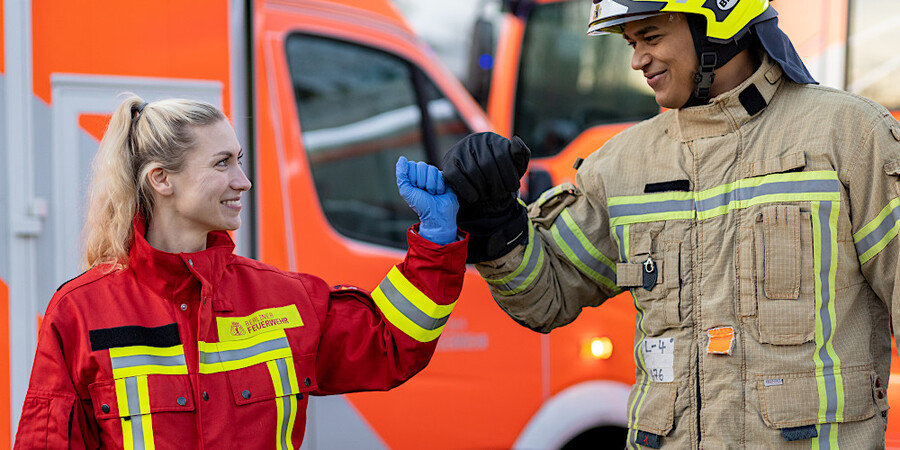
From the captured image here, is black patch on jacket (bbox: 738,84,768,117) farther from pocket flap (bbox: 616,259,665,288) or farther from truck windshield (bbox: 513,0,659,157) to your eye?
truck windshield (bbox: 513,0,659,157)

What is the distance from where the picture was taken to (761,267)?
2059 mm

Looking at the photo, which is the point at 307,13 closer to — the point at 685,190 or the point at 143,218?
the point at 143,218

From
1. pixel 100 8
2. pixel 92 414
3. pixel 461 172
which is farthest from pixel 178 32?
pixel 92 414

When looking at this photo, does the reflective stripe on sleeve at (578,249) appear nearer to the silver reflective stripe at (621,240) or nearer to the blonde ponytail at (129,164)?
the silver reflective stripe at (621,240)

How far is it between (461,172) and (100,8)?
1.31m

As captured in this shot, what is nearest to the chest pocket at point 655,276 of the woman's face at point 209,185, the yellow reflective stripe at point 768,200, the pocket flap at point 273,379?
the yellow reflective stripe at point 768,200

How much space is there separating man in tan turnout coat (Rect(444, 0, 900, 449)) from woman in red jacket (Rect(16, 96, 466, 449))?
29 centimetres

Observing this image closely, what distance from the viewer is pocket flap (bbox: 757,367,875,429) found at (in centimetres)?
198

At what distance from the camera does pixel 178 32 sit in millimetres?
2758

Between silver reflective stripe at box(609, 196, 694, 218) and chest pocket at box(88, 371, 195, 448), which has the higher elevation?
silver reflective stripe at box(609, 196, 694, 218)

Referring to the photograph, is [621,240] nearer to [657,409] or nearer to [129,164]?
[657,409]

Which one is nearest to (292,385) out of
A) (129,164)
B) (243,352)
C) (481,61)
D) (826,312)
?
(243,352)

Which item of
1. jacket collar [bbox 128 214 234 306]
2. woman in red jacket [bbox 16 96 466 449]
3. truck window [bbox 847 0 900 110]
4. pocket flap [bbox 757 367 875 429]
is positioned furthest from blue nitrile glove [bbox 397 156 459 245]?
truck window [bbox 847 0 900 110]

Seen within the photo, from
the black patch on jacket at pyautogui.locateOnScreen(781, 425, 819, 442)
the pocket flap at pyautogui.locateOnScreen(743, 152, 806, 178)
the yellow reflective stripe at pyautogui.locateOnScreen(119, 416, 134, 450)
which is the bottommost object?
the black patch on jacket at pyautogui.locateOnScreen(781, 425, 819, 442)
